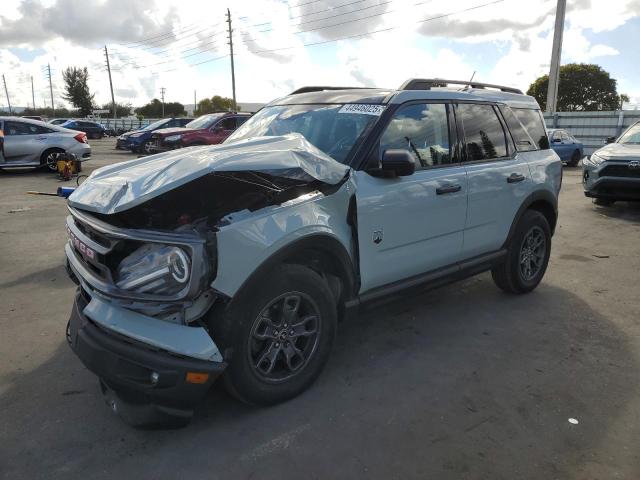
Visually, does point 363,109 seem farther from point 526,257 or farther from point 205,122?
point 205,122

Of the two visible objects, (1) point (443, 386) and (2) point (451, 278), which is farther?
(2) point (451, 278)

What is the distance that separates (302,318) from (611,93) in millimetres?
55249

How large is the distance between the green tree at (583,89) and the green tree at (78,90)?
63.6m

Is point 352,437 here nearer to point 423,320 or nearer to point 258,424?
point 258,424

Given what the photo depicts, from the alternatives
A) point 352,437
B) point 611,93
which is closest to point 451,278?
point 352,437

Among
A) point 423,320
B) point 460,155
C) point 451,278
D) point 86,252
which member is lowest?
point 423,320

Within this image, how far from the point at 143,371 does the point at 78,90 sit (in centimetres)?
8578

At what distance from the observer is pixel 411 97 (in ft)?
12.2

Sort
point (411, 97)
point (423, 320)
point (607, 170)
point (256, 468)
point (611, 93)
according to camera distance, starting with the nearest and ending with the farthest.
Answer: point (256, 468) → point (411, 97) → point (423, 320) → point (607, 170) → point (611, 93)

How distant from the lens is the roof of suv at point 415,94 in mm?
3727

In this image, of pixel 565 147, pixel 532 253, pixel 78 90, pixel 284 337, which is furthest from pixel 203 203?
pixel 78 90

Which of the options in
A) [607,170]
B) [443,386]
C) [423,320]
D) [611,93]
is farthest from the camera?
[611,93]

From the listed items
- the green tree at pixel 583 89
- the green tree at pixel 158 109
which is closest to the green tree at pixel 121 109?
the green tree at pixel 158 109

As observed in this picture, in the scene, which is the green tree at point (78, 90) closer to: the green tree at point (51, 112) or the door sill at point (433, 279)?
the green tree at point (51, 112)
